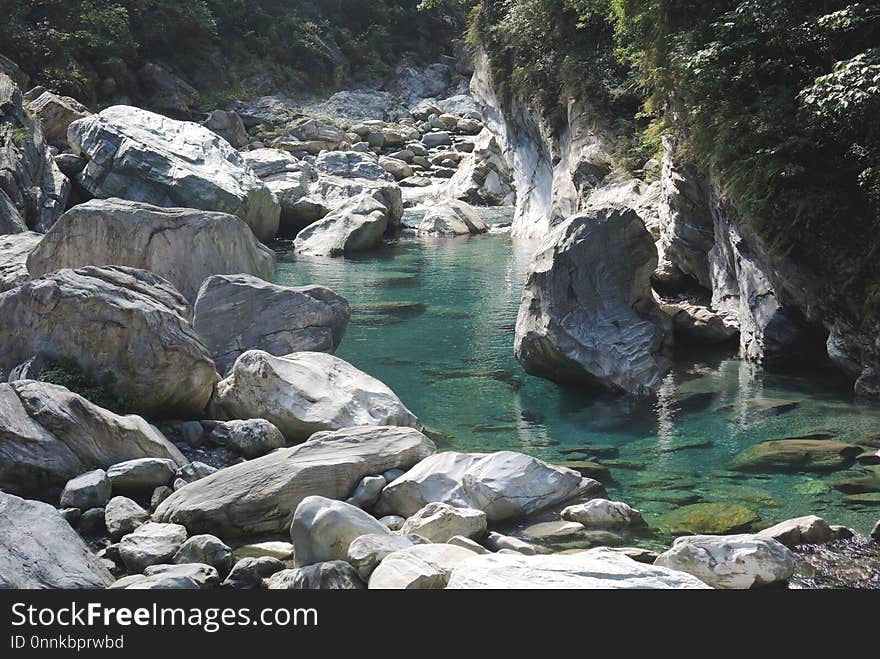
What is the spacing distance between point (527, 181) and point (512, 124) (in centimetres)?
221

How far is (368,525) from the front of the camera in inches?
256

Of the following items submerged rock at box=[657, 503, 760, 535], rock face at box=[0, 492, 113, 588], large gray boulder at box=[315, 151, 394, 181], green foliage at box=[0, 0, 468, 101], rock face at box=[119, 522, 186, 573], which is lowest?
rock face at box=[119, 522, 186, 573]

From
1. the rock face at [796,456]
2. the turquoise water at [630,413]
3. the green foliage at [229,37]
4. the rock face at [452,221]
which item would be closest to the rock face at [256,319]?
the turquoise water at [630,413]

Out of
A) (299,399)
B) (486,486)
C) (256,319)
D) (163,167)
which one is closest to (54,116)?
(163,167)

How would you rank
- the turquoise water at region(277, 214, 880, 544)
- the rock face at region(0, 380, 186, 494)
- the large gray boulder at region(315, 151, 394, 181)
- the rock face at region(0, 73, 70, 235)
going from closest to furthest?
the rock face at region(0, 380, 186, 494) → the turquoise water at region(277, 214, 880, 544) → the rock face at region(0, 73, 70, 235) → the large gray boulder at region(315, 151, 394, 181)

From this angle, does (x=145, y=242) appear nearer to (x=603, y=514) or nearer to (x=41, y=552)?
(x=41, y=552)

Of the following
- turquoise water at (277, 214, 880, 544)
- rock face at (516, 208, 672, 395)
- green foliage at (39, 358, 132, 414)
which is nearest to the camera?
turquoise water at (277, 214, 880, 544)

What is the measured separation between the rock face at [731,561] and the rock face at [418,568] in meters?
1.49

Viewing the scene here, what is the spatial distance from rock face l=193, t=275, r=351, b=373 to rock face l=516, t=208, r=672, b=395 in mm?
3164

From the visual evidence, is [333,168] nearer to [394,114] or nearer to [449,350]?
[394,114]

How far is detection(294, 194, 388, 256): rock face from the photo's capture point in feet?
90.6

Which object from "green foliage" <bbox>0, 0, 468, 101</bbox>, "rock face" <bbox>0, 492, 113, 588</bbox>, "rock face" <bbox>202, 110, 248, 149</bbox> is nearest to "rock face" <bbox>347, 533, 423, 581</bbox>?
"rock face" <bbox>0, 492, 113, 588</bbox>

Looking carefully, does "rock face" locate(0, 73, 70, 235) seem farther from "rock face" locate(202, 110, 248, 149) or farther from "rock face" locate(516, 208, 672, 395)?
"rock face" locate(202, 110, 248, 149)

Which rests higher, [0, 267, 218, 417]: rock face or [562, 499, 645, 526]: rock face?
[0, 267, 218, 417]: rock face
